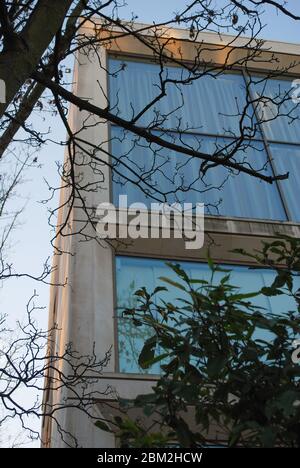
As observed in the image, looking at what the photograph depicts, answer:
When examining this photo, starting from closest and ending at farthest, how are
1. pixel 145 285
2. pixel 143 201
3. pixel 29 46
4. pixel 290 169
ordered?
pixel 29 46, pixel 145 285, pixel 143 201, pixel 290 169

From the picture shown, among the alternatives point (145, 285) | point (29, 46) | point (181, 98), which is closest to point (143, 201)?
point (145, 285)

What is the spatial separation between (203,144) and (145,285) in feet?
11.2

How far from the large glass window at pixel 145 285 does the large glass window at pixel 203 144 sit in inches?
40.5

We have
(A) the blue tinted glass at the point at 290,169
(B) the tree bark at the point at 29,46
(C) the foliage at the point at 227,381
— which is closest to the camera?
(C) the foliage at the point at 227,381

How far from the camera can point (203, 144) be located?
31.8 ft

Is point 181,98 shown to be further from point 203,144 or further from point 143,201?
point 143,201

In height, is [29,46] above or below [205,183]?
below

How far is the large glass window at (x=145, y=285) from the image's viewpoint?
6.52 metres

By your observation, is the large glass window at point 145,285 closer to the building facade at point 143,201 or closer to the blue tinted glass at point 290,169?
the building facade at point 143,201

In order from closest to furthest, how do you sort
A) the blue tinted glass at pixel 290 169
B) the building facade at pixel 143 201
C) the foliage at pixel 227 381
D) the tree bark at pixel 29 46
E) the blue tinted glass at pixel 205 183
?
the foliage at pixel 227 381, the tree bark at pixel 29 46, the building facade at pixel 143 201, the blue tinted glass at pixel 205 183, the blue tinted glass at pixel 290 169

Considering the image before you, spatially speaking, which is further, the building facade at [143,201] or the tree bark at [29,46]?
the building facade at [143,201]

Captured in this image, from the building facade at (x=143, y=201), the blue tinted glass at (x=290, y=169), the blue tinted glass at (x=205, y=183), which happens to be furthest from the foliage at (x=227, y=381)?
the blue tinted glass at (x=290, y=169)
